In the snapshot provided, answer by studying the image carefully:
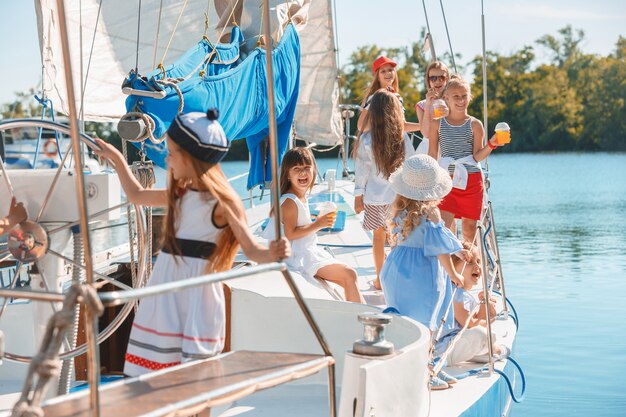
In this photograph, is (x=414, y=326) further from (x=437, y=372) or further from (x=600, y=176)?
(x=600, y=176)

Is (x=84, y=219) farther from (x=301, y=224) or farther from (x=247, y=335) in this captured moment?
(x=301, y=224)

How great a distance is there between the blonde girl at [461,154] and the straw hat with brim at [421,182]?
5.19ft

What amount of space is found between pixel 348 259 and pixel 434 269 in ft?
8.81

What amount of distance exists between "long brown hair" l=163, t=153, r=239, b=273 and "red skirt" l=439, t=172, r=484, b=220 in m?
3.24

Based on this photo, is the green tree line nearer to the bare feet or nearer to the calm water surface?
the calm water surface

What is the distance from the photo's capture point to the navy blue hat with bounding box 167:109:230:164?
9.39 feet

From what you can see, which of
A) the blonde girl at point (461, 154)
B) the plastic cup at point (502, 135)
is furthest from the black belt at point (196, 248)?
the blonde girl at point (461, 154)

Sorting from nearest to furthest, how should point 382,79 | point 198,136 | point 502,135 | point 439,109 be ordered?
1. point 198,136
2. point 502,135
3. point 439,109
4. point 382,79

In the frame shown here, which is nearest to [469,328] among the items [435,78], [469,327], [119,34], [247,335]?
[469,327]

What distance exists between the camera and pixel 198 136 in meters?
2.86

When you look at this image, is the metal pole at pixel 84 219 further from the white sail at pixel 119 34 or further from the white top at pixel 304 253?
the white sail at pixel 119 34

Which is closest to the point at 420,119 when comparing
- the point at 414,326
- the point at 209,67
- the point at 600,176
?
the point at 209,67

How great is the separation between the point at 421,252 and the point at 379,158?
1.59 meters

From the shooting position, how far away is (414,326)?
349cm
